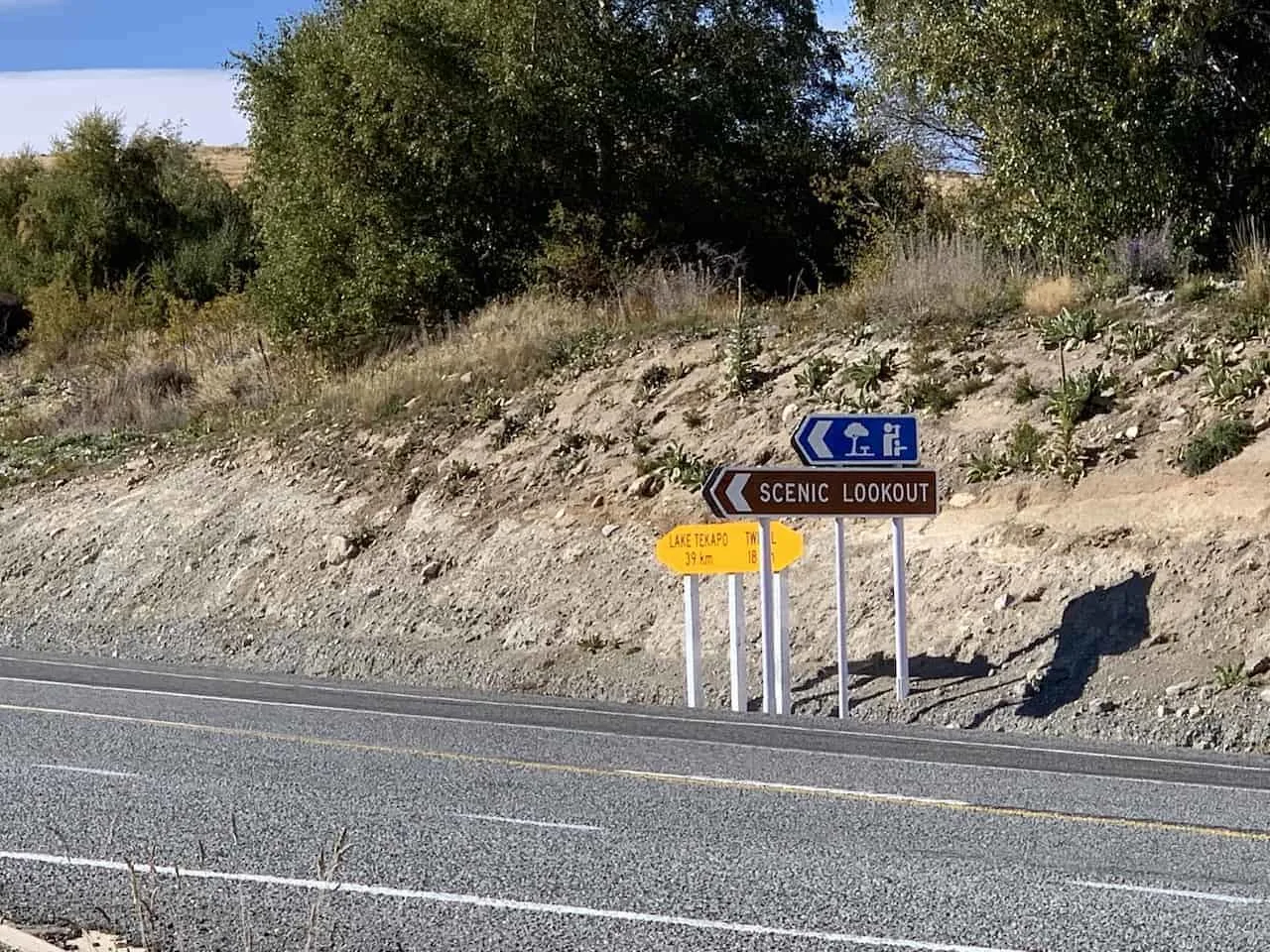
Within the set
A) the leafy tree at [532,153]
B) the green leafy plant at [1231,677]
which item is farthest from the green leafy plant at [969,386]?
the leafy tree at [532,153]

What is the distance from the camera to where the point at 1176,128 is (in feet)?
68.9

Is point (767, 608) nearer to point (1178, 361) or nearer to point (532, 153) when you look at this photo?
point (1178, 361)

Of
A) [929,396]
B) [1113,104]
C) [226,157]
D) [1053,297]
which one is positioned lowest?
[929,396]

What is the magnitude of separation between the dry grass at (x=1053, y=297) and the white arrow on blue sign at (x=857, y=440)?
20.1 ft

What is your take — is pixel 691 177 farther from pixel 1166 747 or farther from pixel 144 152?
pixel 144 152

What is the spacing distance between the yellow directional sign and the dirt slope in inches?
62.2

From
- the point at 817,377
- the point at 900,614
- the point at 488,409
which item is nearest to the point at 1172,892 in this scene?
the point at 900,614

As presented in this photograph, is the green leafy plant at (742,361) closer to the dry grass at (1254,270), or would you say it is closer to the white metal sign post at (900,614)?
the dry grass at (1254,270)

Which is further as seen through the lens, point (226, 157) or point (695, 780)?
point (226, 157)

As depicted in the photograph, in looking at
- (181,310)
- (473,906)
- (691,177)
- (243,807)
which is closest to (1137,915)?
(473,906)

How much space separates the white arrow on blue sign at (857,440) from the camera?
15.4 meters

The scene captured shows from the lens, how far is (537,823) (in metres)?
8.85

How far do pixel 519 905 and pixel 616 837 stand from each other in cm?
153

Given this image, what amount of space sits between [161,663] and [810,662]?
895cm
